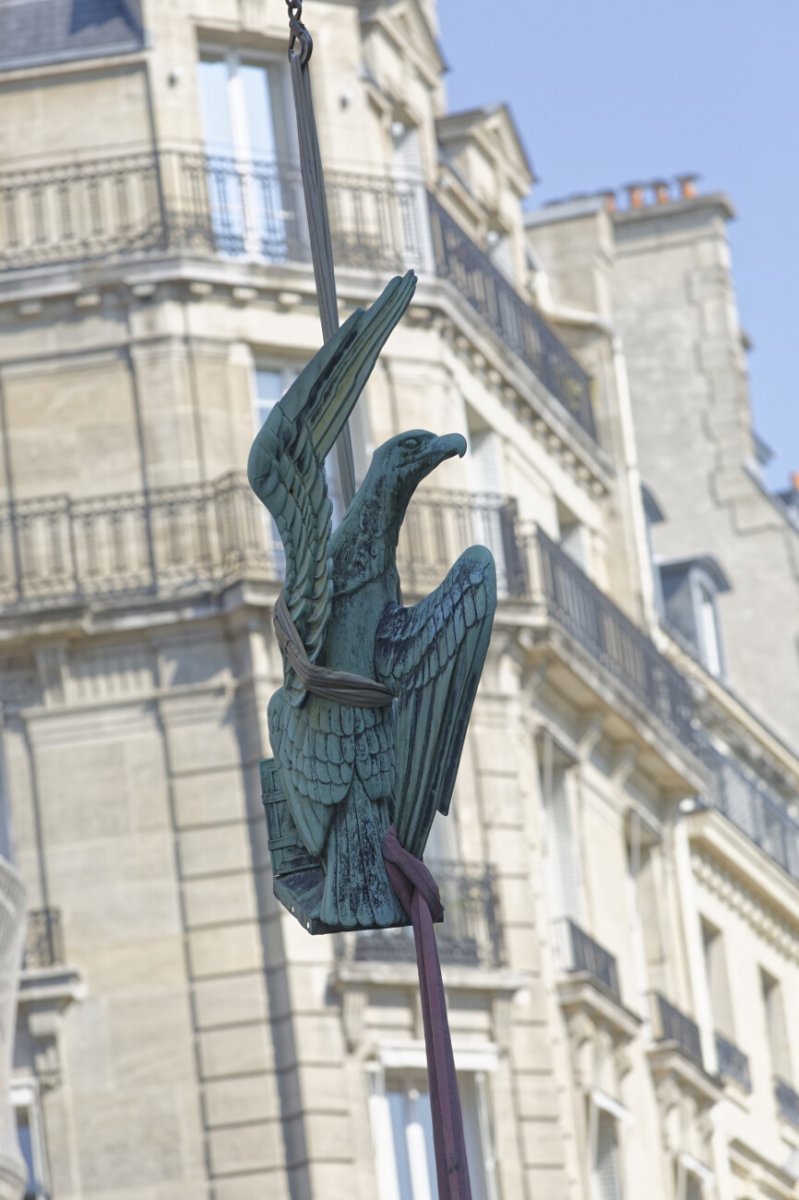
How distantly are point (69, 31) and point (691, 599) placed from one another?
551 inches

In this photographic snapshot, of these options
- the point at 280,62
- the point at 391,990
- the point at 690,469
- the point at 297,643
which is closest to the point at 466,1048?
the point at 391,990

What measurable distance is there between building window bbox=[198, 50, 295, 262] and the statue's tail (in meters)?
22.9

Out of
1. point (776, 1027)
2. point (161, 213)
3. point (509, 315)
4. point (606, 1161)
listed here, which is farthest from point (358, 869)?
point (776, 1027)

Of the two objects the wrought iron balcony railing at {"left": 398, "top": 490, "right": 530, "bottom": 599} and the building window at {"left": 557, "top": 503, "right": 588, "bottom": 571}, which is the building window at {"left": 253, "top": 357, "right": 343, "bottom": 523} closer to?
the wrought iron balcony railing at {"left": 398, "top": 490, "right": 530, "bottom": 599}

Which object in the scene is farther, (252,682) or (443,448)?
(252,682)

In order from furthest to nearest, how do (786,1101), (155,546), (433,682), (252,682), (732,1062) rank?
1. (786,1101)
2. (732,1062)
3. (155,546)
4. (252,682)
5. (433,682)

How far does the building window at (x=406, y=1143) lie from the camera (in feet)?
91.1

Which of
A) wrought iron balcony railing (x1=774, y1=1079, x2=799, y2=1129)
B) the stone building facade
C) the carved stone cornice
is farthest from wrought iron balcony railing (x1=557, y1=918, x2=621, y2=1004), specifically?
wrought iron balcony railing (x1=774, y1=1079, x2=799, y2=1129)

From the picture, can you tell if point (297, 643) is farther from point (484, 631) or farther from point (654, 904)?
point (654, 904)

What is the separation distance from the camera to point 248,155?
3036cm

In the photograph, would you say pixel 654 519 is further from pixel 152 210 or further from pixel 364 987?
pixel 364 987

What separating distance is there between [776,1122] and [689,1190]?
4.20 metres

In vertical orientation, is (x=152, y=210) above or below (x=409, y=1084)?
above

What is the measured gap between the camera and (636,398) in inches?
1827
